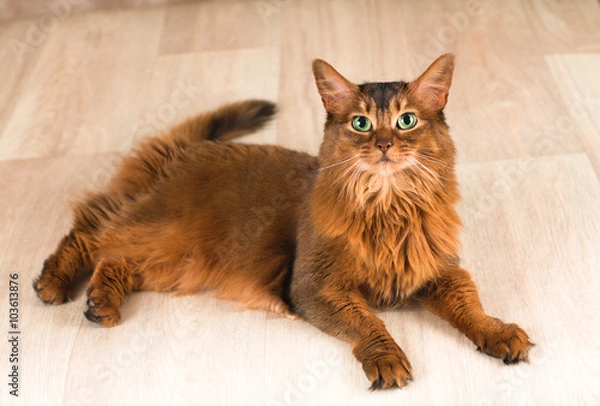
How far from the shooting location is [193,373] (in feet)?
7.30

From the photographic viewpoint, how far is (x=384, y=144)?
2.04 m

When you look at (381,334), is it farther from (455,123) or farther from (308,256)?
(455,123)

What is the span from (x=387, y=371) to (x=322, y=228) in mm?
422

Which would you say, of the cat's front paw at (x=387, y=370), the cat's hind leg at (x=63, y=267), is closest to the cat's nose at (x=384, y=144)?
the cat's front paw at (x=387, y=370)

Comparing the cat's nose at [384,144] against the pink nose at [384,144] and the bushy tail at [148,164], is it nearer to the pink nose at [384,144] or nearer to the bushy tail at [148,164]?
the pink nose at [384,144]

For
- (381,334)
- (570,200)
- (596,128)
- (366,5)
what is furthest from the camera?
(366,5)

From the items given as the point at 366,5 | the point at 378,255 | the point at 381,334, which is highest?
the point at 366,5

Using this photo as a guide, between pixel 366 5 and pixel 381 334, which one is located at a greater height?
pixel 366 5

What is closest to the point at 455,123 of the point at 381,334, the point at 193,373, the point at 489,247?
the point at 489,247

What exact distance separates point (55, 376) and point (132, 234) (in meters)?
0.50

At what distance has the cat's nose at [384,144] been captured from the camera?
2.04m

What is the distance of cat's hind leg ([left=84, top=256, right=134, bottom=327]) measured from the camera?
7.76ft

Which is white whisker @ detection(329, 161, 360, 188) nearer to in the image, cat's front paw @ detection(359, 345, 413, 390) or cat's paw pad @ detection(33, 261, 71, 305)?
cat's front paw @ detection(359, 345, 413, 390)

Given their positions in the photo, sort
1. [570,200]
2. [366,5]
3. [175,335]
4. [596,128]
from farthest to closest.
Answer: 1. [366,5]
2. [596,128]
3. [570,200]
4. [175,335]
